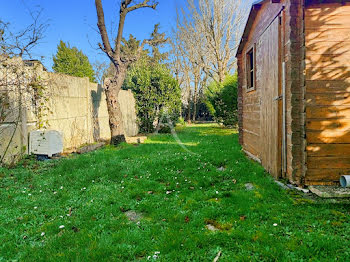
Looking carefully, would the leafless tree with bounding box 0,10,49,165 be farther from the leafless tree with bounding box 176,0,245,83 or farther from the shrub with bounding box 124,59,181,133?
the leafless tree with bounding box 176,0,245,83

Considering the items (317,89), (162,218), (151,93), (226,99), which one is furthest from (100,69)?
(162,218)

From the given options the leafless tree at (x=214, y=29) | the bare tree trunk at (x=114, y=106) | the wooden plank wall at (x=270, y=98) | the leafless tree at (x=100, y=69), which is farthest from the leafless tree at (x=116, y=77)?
the leafless tree at (x=100, y=69)

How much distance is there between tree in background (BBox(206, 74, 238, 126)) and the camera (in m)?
13.6

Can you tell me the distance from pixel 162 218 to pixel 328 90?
9.99ft

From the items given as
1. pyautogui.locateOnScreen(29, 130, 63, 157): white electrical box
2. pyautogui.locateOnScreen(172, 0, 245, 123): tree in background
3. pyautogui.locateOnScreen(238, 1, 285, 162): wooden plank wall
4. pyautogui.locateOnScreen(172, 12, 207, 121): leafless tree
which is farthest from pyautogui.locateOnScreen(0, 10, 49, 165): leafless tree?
pyautogui.locateOnScreen(172, 12, 207, 121): leafless tree

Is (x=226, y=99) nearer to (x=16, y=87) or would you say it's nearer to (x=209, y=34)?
(x=209, y=34)

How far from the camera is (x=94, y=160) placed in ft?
20.3

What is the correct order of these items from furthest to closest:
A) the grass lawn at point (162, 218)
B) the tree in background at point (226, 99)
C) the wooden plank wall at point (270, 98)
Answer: the tree in background at point (226, 99) < the wooden plank wall at point (270, 98) < the grass lawn at point (162, 218)

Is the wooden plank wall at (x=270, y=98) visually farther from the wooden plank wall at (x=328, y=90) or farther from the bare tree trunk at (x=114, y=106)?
the bare tree trunk at (x=114, y=106)

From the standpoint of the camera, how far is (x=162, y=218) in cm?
317

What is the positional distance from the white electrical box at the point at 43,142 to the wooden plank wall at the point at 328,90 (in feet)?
18.2

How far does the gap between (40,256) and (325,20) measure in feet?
15.4

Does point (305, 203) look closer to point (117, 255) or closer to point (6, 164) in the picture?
point (117, 255)

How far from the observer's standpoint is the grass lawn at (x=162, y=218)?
7.74 feet
